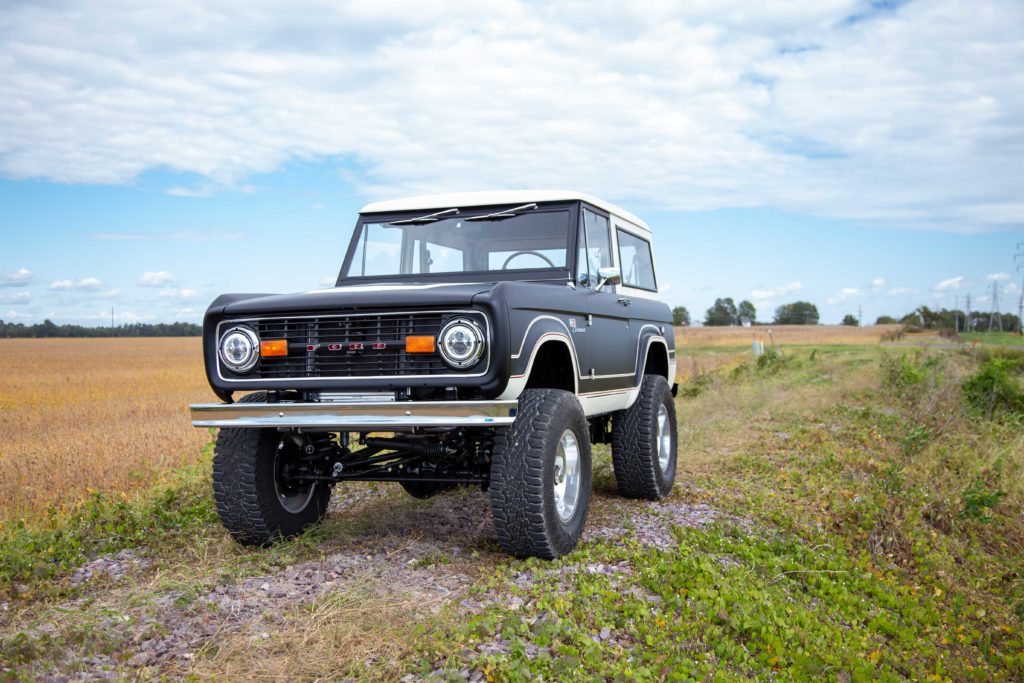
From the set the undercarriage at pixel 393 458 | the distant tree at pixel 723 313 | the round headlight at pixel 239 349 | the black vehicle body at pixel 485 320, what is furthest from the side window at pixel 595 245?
the distant tree at pixel 723 313

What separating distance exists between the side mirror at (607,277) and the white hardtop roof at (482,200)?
0.60 metres

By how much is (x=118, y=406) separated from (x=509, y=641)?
15190mm

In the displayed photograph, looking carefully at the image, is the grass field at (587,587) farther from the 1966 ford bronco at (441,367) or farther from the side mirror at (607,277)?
the side mirror at (607,277)

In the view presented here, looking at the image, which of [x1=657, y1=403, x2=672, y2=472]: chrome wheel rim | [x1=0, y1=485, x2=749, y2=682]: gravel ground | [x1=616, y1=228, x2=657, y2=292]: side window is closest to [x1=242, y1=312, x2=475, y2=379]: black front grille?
[x1=0, y1=485, x2=749, y2=682]: gravel ground

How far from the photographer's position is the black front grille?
5.12 meters

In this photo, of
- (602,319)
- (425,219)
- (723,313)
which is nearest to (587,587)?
(602,319)

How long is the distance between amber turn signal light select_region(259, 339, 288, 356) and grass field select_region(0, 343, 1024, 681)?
1.33 m

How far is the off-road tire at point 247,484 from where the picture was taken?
5.75 meters

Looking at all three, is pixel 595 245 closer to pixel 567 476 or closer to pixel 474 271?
pixel 474 271

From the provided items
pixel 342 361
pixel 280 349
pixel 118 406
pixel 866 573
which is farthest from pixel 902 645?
pixel 118 406

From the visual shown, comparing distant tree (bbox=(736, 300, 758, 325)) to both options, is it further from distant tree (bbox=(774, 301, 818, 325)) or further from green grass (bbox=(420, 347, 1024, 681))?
green grass (bbox=(420, 347, 1024, 681))

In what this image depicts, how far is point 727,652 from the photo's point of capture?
4.73 metres

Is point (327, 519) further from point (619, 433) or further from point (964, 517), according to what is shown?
point (964, 517)

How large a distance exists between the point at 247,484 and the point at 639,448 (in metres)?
3.40
